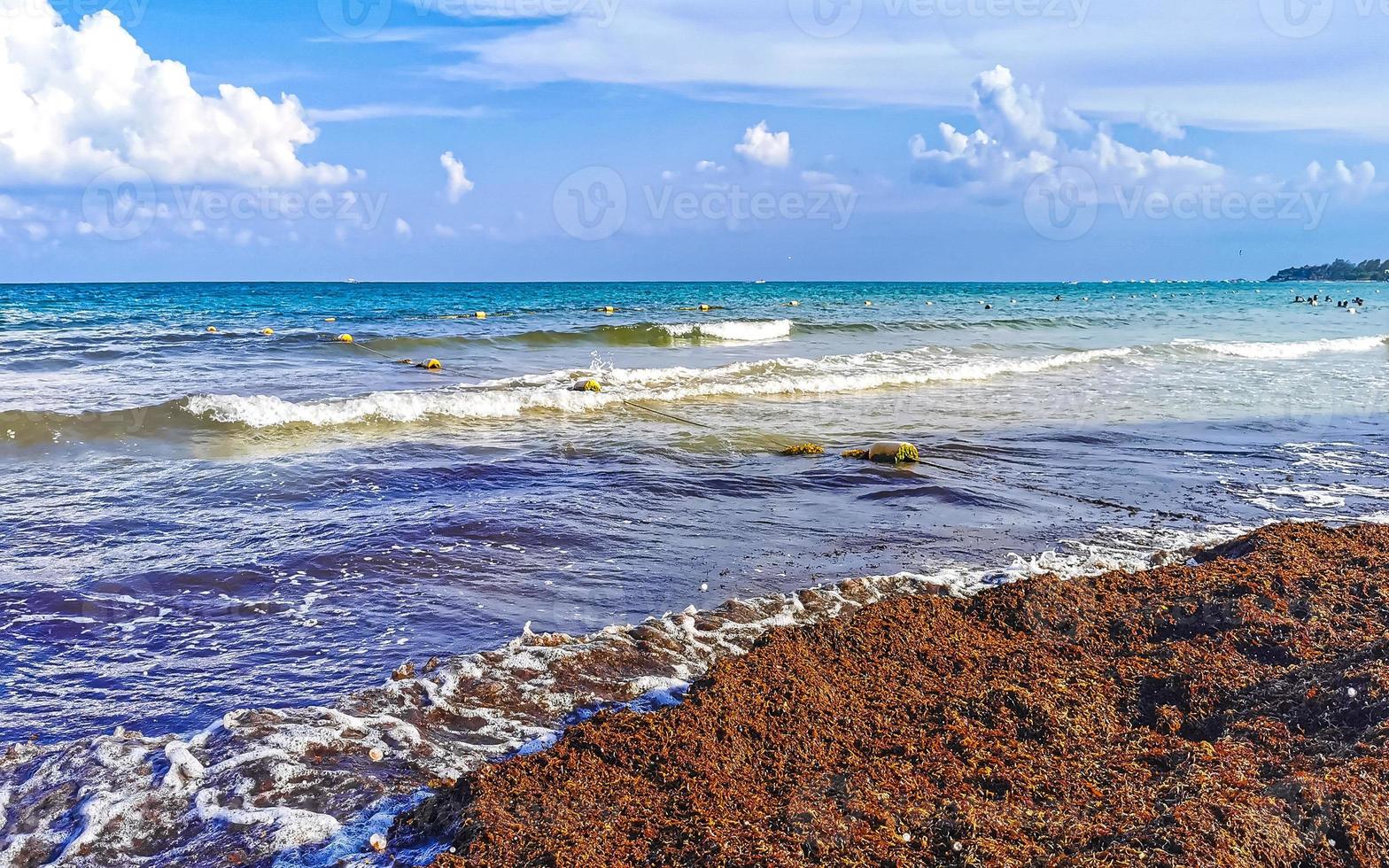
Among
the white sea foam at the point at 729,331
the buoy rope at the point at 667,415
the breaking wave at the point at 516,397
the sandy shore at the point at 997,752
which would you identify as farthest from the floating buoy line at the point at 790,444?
the white sea foam at the point at 729,331

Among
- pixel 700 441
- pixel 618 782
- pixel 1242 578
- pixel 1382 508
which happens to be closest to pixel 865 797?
pixel 618 782

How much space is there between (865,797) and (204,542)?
642 cm

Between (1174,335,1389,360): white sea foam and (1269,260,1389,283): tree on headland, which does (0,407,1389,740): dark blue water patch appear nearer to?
(1174,335,1389,360): white sea foam

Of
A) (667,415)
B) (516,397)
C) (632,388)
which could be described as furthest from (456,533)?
(632,388)

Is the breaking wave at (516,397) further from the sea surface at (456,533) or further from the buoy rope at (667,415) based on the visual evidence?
the buoy rope at (667,415)

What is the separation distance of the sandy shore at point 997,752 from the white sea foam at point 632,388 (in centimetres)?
1103

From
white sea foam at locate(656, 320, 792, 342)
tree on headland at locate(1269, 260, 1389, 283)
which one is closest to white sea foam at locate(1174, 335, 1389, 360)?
white sea foam at locate(656, 320, 792, 342)

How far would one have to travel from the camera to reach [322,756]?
4070mm

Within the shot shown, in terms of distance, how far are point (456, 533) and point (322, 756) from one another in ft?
12.7

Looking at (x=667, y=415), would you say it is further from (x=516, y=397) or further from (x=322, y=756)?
(x=322, y=756)

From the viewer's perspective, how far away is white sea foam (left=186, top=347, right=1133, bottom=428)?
47.1 feet

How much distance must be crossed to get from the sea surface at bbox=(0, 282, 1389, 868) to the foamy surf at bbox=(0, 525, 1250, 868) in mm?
18

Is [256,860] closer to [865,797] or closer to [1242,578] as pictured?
[865,797]

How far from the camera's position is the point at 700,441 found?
489 inches
